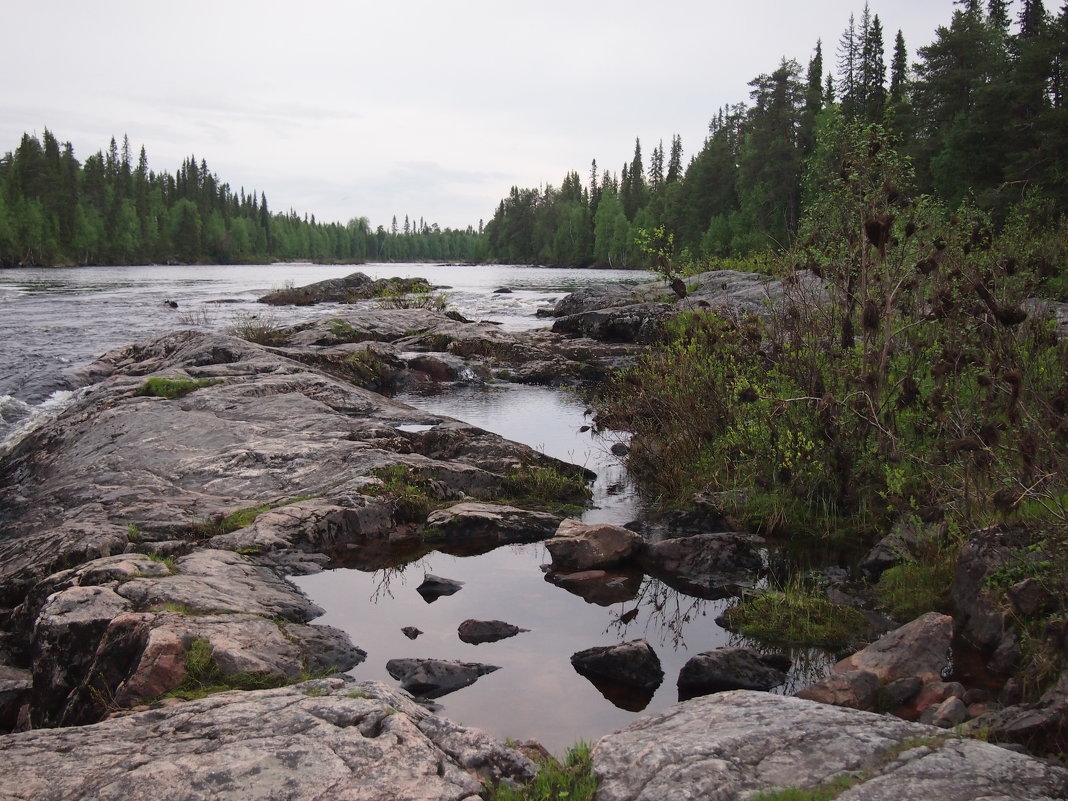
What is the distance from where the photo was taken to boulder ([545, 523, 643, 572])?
739 cm

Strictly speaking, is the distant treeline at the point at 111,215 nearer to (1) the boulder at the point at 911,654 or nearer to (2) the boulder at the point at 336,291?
(2) the boulder at the point at 336,291

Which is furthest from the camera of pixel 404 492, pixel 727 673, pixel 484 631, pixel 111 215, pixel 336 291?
pixel 111 215

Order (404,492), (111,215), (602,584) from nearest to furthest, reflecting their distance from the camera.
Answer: (602,584) < (404,492) < (111,215)

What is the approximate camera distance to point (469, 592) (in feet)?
22.9

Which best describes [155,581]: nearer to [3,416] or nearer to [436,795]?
[436,795]

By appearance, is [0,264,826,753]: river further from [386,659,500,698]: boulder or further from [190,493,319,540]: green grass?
[190,493,319,540]: green grass

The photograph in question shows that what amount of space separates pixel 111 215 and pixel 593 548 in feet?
357

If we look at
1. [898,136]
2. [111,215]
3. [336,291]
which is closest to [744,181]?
[336,291]

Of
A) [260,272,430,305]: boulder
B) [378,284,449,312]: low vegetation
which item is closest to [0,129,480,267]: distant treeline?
[260,272,430,305]: boulder

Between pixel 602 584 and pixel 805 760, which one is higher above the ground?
pixel 805 760

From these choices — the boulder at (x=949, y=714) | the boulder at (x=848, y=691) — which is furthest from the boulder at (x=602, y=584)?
the boulder at (x=949, y=714)

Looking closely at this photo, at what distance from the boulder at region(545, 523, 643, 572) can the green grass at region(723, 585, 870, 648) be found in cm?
125

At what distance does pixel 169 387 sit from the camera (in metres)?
11.3

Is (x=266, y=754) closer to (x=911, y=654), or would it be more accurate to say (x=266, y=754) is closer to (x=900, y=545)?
(x=911, y=654)
